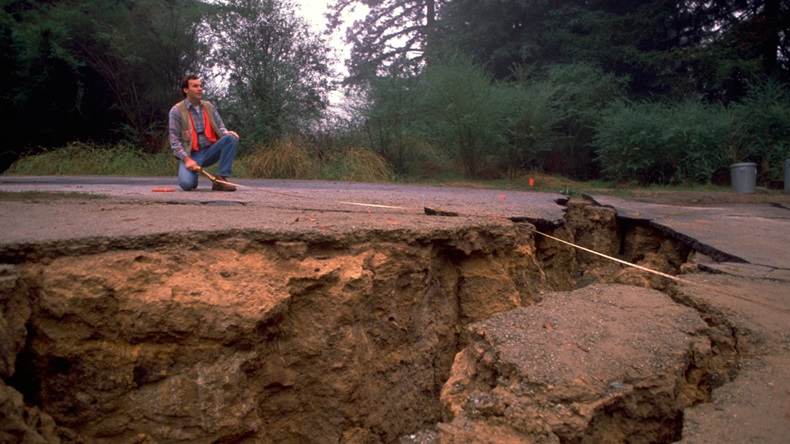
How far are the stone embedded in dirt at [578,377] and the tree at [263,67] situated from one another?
11.3 meters

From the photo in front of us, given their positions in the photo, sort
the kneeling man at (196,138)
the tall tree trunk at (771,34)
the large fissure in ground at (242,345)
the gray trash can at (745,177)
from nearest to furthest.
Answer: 1. the large fissure in ground at (242,345)
2. the kneeling man at (196,138)
3. the gray trash can at (745,177)
4. the tall tree trunk at (771,34)

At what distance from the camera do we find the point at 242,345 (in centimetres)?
270

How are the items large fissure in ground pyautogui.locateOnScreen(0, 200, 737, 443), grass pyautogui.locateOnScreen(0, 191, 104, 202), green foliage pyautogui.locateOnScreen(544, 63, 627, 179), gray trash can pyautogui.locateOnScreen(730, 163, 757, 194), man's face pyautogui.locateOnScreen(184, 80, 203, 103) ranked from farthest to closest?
1. green foliage pyautogui.locateOnScreen(544, 63, 627, 179)
2. gray trash can pyautogui.locateOnScreen(730, 163, 757, 194)
3. man's face pyautogui.locateOnScreen(184, 80, 203, 103)
4. grass pyautogui.locateOnScreen(0, 191, 104, 202)
5. large fissure in ground pyautogui.locateOnScreen(0, 200, 737, 443)

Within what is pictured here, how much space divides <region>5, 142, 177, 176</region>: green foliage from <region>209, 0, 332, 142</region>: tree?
2130 millimetres

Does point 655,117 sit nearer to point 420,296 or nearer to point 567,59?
point 567,59

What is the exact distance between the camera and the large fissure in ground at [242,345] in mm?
2436

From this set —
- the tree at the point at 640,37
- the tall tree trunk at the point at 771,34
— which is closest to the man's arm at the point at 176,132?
the tree at the point at 640,37

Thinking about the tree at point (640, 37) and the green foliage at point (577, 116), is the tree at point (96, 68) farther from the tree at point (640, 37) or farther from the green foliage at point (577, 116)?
the green foliage at point (577, 116)

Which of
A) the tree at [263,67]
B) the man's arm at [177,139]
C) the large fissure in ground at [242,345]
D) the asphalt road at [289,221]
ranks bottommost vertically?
the large fissure in ground at [242,345]

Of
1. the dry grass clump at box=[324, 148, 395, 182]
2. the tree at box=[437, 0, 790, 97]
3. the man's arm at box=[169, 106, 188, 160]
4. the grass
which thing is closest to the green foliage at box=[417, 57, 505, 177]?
the dry grass clump at box=[324, 148, 395, 182]

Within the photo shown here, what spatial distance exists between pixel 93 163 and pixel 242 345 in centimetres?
1239

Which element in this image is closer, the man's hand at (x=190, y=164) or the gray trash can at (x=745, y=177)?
the man's hand at (x=190, y=164)

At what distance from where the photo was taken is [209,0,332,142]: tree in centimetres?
1320

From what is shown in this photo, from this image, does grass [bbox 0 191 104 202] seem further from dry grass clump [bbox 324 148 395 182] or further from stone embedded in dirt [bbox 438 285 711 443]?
dry grass clump [bbox 324 148 395 182]
